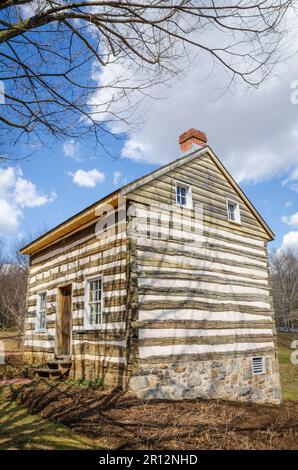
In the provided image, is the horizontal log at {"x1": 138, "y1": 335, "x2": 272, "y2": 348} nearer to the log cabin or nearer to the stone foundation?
the log cabin

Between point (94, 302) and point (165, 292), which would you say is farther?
point (94, 302)

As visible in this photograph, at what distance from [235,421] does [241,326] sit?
5715 millimetres

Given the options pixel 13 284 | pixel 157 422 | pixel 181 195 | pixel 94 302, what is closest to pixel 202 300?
pixel 94 302

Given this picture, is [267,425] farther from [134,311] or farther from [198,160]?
[198,160]

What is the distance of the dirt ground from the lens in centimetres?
480

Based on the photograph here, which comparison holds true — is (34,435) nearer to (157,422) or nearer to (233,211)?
(157,422)

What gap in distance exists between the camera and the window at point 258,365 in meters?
11.7

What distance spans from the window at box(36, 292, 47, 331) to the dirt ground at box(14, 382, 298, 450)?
15.4 feet

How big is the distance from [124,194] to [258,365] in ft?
24.8

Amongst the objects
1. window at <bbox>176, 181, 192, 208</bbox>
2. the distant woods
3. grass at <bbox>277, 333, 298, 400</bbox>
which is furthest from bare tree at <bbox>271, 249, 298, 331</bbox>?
→ window at <bbox>176, 181, 192, 208</bbox>

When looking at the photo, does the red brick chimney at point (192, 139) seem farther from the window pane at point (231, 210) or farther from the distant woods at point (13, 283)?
the distant woods at point (13, 283)

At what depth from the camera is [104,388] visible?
8477 millimetres

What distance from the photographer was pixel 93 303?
1006 centimetres

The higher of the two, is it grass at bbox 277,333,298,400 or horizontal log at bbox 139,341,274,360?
horizontal log at bbox 139,341,274,360
